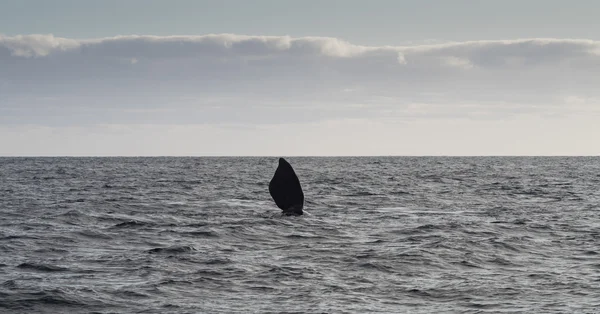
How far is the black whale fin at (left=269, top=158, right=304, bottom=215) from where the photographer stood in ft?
101

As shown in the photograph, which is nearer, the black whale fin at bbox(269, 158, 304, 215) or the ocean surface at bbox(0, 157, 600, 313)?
the ocean surface at bbox(0, 157, 600, 313)

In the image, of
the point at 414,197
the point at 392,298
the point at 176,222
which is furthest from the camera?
the point at 414,197

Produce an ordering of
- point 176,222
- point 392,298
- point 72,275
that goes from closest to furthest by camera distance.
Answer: point 392,298 < point 72,275 < point 176,222

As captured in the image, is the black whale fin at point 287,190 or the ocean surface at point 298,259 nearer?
the ocean surface at point 298,259

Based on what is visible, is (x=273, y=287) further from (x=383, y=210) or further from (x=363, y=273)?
(x=383, y=210)

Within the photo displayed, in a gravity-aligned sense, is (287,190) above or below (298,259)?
above

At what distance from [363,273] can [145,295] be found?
17.5 ft

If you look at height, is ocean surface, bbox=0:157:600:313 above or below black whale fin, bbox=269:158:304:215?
below

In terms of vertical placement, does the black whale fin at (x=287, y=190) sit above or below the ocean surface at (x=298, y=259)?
above

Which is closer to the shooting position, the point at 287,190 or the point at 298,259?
the point at 298,259

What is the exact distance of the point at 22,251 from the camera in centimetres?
2092

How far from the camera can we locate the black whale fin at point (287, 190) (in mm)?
30641

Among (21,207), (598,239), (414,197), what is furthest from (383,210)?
(21,207)

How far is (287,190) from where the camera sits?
1265 inches
